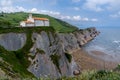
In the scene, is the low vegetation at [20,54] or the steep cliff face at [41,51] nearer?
the low vegetation at [20,54]

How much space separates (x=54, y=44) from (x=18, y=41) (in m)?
11.9

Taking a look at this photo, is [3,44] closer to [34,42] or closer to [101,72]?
[34,42]

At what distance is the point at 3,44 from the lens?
189 ft

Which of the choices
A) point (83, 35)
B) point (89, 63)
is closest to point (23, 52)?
point (89, 63)

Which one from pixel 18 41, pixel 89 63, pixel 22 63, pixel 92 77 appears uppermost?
pixel 92 77

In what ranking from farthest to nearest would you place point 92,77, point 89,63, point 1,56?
1. point 89,63
2. point 1,56
3. point 92,77

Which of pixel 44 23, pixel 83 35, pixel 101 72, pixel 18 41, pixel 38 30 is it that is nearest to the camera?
pixel 101 72

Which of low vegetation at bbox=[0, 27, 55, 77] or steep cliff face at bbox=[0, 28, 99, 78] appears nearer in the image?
low vegetation at bbox=[0, 27, 55, 77]

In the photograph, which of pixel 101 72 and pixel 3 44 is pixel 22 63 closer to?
pixel 3 44

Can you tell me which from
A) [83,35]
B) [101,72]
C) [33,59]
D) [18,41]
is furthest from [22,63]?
[83,35]

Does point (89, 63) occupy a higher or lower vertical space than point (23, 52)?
lower

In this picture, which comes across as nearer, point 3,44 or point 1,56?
point 1,56

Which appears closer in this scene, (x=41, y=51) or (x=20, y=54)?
(x=20, y=54)

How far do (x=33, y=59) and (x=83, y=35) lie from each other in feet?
403
